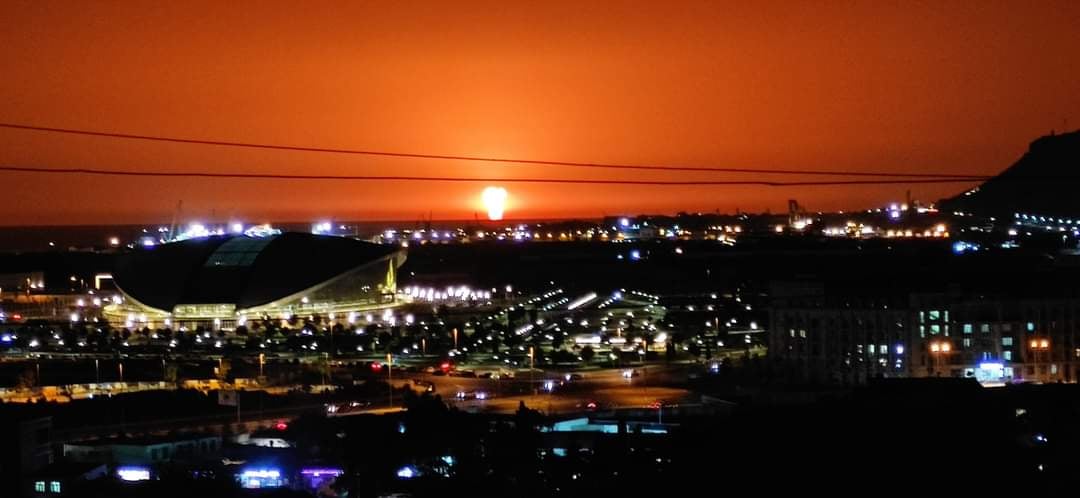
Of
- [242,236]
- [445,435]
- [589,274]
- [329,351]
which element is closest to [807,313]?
[329,351]

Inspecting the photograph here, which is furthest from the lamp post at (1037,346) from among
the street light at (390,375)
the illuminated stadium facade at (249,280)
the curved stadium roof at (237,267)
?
the curved stadium roof at (237,267)

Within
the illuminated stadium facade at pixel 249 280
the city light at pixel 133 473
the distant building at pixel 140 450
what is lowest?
the city light at pixel 133 473

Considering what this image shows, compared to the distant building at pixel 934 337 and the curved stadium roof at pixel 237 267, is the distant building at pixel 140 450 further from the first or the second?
the curved stadium roof at pixel 237 267

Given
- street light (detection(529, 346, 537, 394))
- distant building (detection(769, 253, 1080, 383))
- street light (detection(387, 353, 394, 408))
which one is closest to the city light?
street light (detection(387, 353, 394, 408))

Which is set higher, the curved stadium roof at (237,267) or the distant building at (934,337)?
the curved stadium roof at (237,267)

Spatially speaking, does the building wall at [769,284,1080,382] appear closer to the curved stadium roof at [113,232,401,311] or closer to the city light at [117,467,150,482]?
the city light at [117,467,150,482]

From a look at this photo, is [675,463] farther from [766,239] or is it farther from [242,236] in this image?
[766,239]

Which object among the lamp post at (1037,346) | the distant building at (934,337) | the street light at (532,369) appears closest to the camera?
the street light at (532,369)
